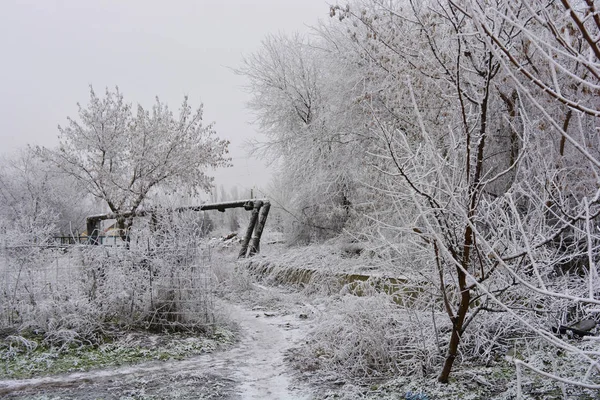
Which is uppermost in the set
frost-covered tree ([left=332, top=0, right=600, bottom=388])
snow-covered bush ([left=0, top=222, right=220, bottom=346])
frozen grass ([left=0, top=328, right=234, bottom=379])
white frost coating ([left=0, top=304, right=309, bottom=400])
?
frost-covered tree ([left=332, top=0, right=600, bottom=388])

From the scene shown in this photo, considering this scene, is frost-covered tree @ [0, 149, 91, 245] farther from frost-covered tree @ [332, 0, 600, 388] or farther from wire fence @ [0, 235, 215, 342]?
frost-covered tree @ [332, 0, 600, 388]

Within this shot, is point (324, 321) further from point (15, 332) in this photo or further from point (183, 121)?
point (183, 121)

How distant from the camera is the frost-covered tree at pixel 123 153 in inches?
535

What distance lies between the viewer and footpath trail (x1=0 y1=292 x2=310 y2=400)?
464cm

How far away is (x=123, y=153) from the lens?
46.8 feet

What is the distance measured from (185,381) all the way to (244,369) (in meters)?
0.78

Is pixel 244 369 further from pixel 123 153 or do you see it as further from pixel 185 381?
pixel 123 153

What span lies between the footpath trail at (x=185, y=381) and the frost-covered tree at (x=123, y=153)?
799 cm

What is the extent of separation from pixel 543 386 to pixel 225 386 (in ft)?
9.36

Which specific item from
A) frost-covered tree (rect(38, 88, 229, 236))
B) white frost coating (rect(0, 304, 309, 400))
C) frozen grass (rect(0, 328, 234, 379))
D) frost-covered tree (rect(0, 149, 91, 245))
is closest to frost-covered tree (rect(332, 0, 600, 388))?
white frost coating (rect(0, 304, 309, 400))

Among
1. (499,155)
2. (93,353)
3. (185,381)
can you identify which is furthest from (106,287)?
(499,155)

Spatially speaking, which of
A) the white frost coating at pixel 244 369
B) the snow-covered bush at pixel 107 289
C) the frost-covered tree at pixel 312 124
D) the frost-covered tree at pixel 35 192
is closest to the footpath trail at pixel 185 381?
the white frost coating at pixel 244 369

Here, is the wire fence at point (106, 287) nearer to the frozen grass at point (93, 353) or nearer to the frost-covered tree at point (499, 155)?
the frozen grass at point (93, 353)

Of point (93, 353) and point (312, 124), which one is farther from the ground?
point (312, 124)
